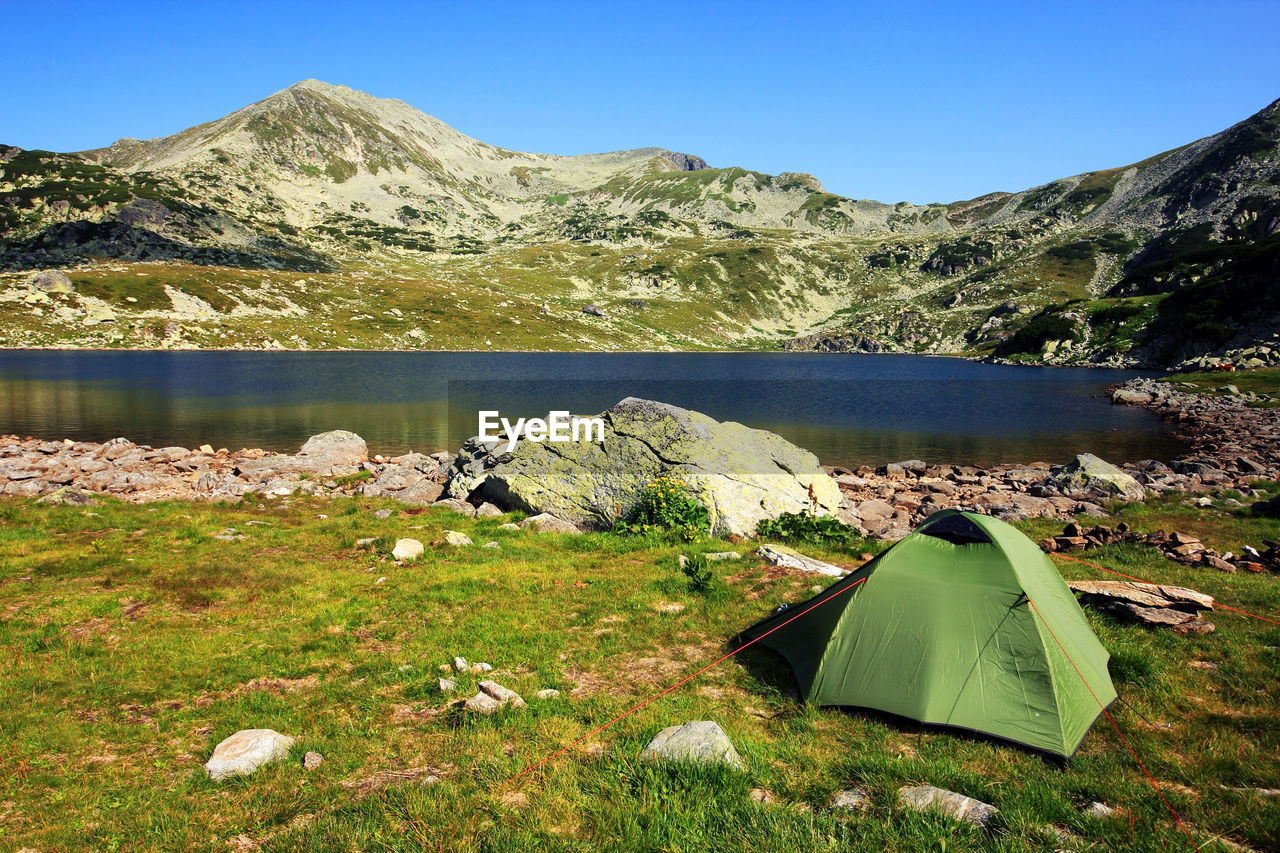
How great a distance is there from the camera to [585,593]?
1293 centimetres

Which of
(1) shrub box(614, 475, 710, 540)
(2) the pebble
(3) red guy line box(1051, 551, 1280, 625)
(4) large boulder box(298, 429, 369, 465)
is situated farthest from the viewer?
(4) large boulder box(298, 429, 369, 465)

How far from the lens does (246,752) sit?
7070 millimetres

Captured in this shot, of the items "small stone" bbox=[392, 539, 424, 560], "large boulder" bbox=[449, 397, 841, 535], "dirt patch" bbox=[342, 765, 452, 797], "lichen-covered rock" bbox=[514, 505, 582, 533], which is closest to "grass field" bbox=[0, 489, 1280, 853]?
"dirt patch" bbox=[342, 765, 452, 797]

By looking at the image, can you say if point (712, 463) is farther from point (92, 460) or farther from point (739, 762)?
point (92, 460)

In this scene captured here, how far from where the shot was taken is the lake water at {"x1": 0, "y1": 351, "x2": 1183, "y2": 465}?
1762 inches

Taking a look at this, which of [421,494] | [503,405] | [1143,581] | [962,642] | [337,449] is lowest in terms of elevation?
[503,405]

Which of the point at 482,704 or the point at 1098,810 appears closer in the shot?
the point at 1098,810

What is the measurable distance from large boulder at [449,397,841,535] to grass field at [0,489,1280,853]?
13.7 feet

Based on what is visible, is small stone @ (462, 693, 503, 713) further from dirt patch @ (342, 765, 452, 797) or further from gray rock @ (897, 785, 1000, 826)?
gray rock @ (897, 785, 1000, 826)

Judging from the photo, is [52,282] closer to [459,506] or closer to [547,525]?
[459,506]

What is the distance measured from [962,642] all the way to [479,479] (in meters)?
17.4

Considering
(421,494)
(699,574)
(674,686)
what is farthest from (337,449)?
(674,686)

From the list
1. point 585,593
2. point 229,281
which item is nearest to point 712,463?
point 585,593

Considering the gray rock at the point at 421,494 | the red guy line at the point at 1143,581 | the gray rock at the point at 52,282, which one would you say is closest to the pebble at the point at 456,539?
the gray rock at the point at 421,494
